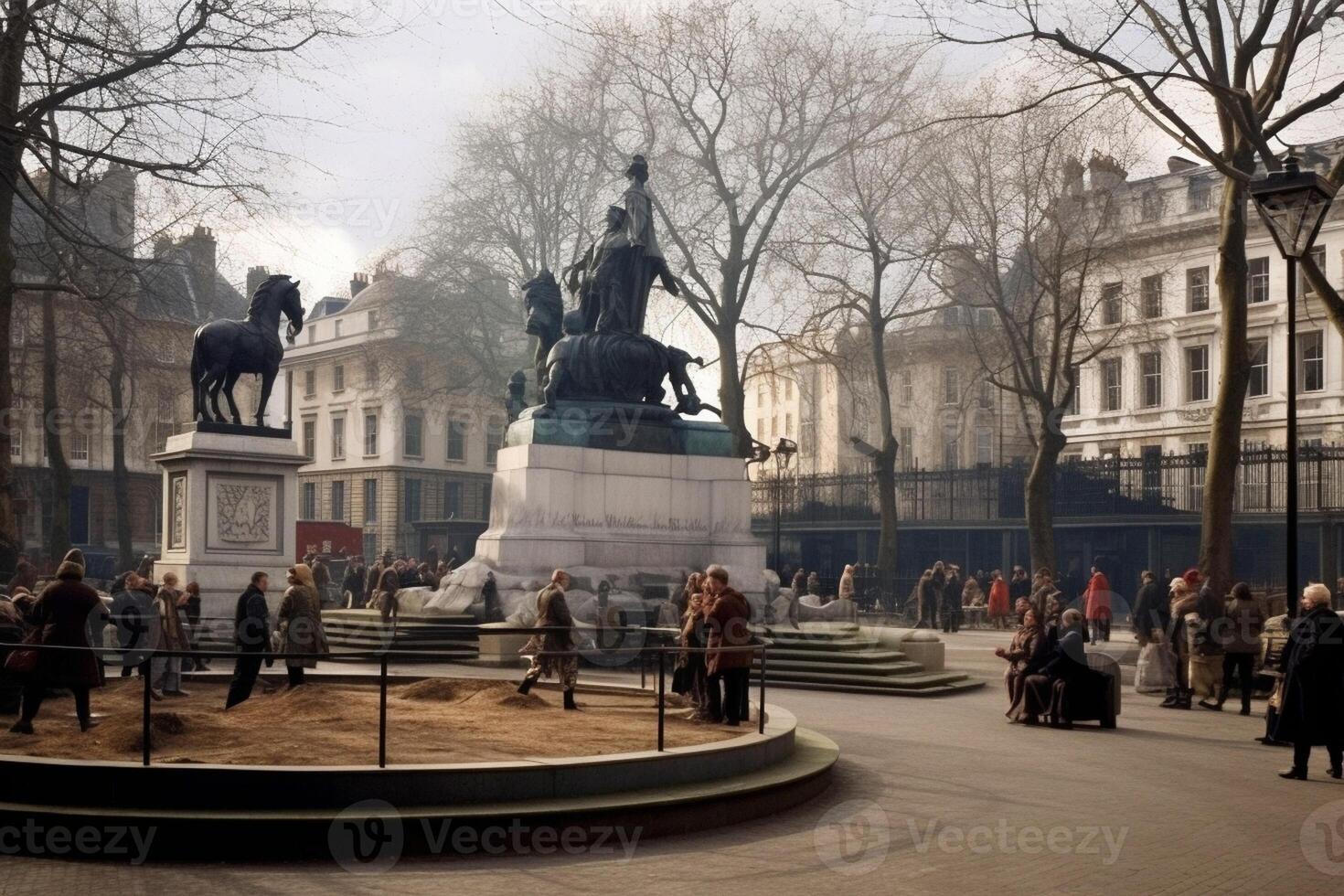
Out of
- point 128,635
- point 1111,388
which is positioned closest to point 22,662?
point 128,635

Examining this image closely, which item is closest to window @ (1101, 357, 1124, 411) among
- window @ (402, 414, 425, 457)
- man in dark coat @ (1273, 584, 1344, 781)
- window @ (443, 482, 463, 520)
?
window @ (443, 482, 463, 520)

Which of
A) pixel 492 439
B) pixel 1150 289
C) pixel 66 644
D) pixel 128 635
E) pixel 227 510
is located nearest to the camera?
pixel 66 644

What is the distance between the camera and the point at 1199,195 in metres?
55.5

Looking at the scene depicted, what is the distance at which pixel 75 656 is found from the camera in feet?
36.1

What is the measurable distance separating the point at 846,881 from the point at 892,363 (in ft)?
173

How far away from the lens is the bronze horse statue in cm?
2138

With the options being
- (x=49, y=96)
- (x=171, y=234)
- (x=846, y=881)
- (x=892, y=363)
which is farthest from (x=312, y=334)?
(x=846, y=881)

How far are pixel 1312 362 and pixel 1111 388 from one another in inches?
395

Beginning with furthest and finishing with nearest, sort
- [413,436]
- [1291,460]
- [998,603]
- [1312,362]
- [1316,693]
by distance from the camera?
[413,436], [1312,362], [998,603], [1291,460], [1316,693]

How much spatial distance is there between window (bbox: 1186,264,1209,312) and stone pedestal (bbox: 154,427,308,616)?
1724 inches

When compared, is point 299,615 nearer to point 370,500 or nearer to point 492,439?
point 370,500

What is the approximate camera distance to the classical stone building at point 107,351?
2242cm

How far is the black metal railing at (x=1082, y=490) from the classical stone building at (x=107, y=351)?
17.1 meters

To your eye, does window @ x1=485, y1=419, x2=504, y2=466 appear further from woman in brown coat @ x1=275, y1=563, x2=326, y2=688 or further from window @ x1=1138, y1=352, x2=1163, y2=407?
woman in brown coat @ x1=275, y1=563, x2=326, y2=688
